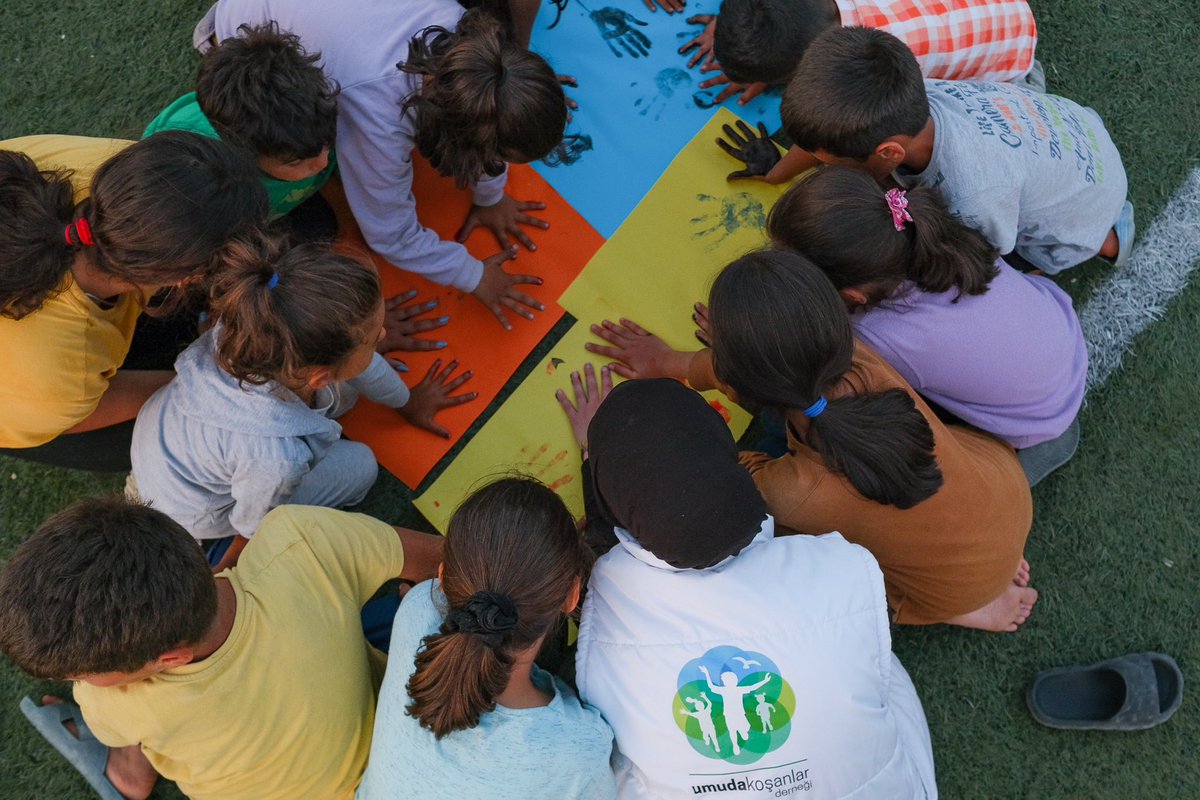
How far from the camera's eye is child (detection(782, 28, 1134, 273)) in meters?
1.67

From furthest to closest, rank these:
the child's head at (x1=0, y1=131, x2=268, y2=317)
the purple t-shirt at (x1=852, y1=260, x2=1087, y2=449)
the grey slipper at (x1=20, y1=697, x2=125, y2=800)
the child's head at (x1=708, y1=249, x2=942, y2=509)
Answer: the grey slipper at (x1=20, y1=697, x2=125, y2=800)
the purple t-shirt at (x1=852, y1=260, x2=1087, y2=449)
the child's head at (x1=708, y1=249, x2=942, y2=509)
the child's head at (x1=0, y1=131, x2=268, y2=317)

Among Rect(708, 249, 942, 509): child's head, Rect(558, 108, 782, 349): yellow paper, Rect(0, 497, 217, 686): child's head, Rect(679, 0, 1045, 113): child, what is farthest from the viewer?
Rect(558, 108, 782, 349): yellow paper

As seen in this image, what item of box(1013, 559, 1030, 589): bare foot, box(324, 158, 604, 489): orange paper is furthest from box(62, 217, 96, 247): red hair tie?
box(1013, 559, 1030, 589): bare foot

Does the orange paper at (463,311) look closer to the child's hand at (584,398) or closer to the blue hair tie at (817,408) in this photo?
the child's hand at (584,398)

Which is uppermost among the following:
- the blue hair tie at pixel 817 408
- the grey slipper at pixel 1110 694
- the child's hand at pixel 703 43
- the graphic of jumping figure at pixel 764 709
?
the child's hand at pixel 703 43

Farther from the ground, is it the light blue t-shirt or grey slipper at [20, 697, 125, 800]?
the light blue t-shirt

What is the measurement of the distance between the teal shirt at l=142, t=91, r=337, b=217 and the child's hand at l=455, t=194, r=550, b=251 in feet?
1.07

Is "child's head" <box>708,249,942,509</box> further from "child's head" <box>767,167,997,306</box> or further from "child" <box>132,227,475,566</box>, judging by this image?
"child" <box>132,227,475,566</box>

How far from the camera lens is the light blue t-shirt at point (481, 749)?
1.29 meters

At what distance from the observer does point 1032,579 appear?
6.57 ft

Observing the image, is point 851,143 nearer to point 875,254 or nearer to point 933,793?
point 875,254

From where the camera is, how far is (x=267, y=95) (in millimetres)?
1463

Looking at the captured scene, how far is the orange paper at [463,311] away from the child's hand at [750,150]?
39 centimetres

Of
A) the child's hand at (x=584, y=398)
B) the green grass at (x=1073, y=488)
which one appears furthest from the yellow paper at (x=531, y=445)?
the green grass at (x=1073, y=488)
